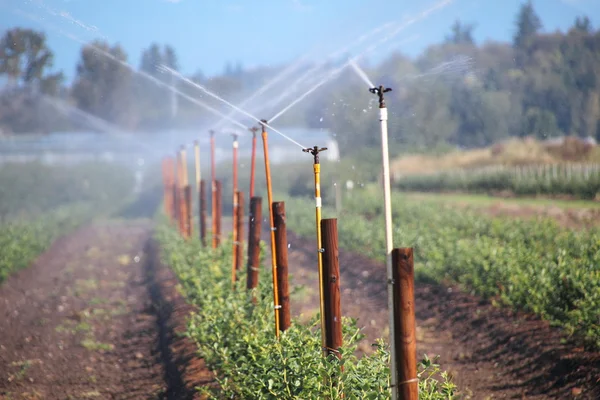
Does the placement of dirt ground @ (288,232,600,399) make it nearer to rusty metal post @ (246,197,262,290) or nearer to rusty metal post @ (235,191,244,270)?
rusty metal post @ (246,197,262,290)

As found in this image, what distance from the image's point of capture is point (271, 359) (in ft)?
16.9

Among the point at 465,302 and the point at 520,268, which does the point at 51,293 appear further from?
the point at 520,268

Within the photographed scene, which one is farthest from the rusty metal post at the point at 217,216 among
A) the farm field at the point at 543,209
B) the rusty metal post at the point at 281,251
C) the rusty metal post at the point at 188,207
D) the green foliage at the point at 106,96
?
the green foliage at the point at 106,96

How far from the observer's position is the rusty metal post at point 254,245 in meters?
7.78

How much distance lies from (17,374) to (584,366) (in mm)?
5304

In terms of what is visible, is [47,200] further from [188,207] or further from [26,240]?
[188,207]

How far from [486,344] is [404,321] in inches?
155

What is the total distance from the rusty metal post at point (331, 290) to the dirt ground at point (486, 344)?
1.24m

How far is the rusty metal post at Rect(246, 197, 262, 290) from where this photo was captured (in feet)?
25.5

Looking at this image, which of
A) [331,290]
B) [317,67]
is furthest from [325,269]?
[317,67]

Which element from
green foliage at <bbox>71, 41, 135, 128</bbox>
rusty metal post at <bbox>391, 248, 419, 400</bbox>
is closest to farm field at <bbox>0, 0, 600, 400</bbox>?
rusty metal post at <bbox>391, 248, 419, 400</bbox>

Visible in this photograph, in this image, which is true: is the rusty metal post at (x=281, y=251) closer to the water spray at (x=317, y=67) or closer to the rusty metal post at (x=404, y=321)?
the rusty metal post at (x=404, y=321)

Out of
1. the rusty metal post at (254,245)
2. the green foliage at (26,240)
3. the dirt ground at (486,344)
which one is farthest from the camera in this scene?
the green foliage at (26,240)

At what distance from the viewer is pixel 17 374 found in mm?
7395
